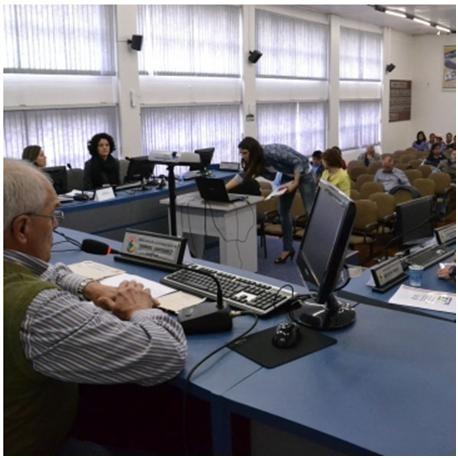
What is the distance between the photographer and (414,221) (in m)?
2.85

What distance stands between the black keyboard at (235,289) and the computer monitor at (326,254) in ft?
0.29

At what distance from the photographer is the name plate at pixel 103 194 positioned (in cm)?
482

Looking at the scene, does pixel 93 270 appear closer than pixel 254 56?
Yes

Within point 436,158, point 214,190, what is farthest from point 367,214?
point 436,158

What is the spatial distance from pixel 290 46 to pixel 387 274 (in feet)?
28.2

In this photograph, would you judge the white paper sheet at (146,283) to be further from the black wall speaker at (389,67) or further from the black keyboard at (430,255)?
the black wall speaker at (389,67)

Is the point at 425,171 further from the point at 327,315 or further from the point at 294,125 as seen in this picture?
the point at 327,315

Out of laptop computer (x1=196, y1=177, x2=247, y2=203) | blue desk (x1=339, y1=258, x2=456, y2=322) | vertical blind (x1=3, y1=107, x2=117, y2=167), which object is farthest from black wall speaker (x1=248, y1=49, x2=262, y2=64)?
blue desk (x1=339, y1=258, x2=456, y2=322)

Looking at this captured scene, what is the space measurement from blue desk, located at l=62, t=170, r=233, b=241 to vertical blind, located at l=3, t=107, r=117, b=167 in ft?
5.30

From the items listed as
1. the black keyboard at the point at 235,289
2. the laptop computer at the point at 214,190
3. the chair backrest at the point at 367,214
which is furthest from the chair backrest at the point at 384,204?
the black keyboard at the point at 235,289

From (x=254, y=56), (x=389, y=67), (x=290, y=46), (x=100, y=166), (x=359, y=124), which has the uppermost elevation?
(x=389, y=67)

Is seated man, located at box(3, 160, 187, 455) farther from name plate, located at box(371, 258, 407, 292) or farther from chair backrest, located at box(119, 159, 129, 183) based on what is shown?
chair backrest, located at box(119, 159, 129, 183)

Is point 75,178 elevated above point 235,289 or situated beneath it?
elevated above

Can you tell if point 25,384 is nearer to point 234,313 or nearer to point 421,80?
point 234,313
